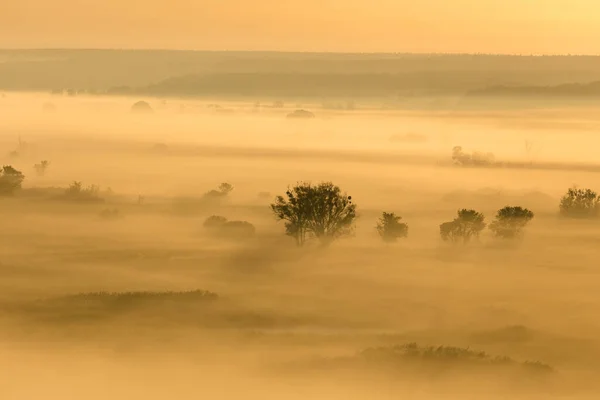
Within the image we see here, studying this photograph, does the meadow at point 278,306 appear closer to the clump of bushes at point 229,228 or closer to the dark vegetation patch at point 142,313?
the dark vegetation patch at point 142,313

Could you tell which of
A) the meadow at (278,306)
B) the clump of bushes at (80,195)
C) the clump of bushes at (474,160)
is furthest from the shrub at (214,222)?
the clump of bushes at (474,160)

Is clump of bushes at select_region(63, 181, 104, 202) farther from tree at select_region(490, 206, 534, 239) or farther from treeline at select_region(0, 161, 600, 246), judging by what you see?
tree at select_region(490, 206, 534, 239)

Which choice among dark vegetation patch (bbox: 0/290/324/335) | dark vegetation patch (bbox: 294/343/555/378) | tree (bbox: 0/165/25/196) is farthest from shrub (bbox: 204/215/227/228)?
dark vegetation patch (bbox: 294/343/555/378)

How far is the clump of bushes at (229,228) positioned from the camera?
59062 millimetres

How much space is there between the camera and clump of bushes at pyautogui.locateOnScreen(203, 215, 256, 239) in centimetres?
5906

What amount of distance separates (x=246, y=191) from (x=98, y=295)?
53887mm

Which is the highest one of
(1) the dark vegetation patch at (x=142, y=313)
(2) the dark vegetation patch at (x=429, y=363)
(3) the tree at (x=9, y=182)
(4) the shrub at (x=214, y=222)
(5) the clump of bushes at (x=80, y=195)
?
(3) the tree at (x=9, y=182)

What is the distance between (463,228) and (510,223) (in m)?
3.00

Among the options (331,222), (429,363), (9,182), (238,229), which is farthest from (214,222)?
(429,363)

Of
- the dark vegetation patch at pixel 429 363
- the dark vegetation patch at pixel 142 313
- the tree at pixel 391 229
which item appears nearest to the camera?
the dark vegetation patch at pixel 429 363

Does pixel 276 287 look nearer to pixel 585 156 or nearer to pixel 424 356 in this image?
pixel 424 356

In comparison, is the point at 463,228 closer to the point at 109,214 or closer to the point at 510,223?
the point at 510,223

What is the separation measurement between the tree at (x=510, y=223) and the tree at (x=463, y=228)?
1.01 m

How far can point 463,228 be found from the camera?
58.4 metres
